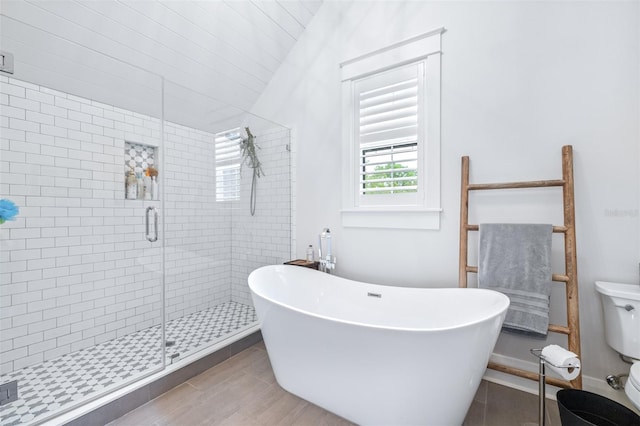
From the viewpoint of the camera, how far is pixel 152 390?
1737 millimetres

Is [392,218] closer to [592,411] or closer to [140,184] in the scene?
[592,411]

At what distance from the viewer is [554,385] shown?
1.63 m

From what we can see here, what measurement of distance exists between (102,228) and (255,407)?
6.26 feet

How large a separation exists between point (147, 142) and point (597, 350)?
3568 millimetres

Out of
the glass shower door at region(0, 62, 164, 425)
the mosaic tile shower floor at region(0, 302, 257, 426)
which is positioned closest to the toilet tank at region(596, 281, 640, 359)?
the mosaic tile shower floor at region(0, 302, 257, 426)

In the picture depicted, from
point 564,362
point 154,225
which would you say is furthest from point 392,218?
point 154,225

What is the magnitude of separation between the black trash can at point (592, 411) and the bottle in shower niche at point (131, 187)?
314cm

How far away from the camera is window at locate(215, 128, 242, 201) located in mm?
2676

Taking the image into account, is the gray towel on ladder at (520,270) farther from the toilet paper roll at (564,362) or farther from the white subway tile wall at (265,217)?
the white subway tile wall at (265,217)

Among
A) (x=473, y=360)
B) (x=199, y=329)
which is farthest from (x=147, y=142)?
(x=473, y=360)

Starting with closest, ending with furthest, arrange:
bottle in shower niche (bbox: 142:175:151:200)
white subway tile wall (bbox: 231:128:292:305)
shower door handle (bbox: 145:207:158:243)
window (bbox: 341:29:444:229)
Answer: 1. window (bbox: 341:29:444:229)
2. shower door handle (bbox: 145:207:158:243)
3. bottle in shower niche (bbox: 142:175:151:200)
4. white subway tile wall (bbox: 231:128:292:305)

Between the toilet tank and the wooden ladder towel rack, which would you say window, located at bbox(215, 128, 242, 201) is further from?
the toilet tank

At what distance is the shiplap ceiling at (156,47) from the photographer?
182 cm

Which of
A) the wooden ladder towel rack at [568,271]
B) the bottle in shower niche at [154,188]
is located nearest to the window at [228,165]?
the bottle in shower niche at [154,188]
